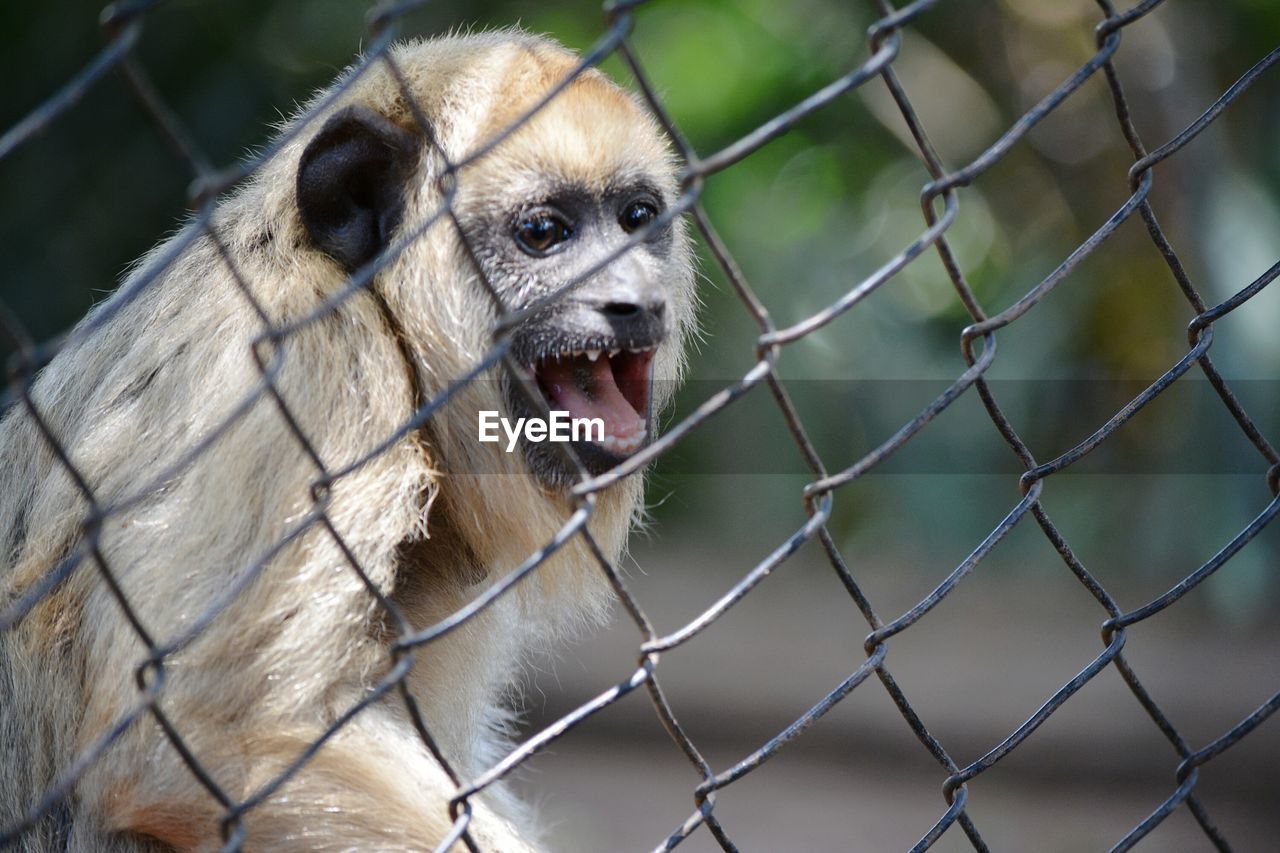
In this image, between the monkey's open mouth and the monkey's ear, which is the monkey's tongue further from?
the monkey's ear

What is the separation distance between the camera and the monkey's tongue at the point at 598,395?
3.34m

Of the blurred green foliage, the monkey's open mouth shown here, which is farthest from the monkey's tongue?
the blurred green foliage

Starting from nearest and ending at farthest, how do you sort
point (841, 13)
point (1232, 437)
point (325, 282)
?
point (325, 282) < point (1232, 437) < point (841, 13)

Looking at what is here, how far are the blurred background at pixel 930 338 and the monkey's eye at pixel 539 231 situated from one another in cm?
346

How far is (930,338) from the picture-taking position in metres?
8.00

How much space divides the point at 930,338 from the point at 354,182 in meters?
5.41

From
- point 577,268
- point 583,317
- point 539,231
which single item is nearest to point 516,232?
point 539,231

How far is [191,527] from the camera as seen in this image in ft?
9.09

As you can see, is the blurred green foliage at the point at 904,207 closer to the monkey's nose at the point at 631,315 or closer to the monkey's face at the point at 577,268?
the monkey's face at the point at 577,268

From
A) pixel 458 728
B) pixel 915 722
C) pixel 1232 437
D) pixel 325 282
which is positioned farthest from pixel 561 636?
pixel 1232 437

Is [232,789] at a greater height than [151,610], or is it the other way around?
[151,610]

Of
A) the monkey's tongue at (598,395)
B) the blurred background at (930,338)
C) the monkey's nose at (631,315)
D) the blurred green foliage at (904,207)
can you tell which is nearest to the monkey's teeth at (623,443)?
the monkey's tongue at (598,395)

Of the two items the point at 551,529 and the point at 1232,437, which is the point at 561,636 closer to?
the point at 551,529

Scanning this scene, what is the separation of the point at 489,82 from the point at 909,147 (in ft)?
17.7
